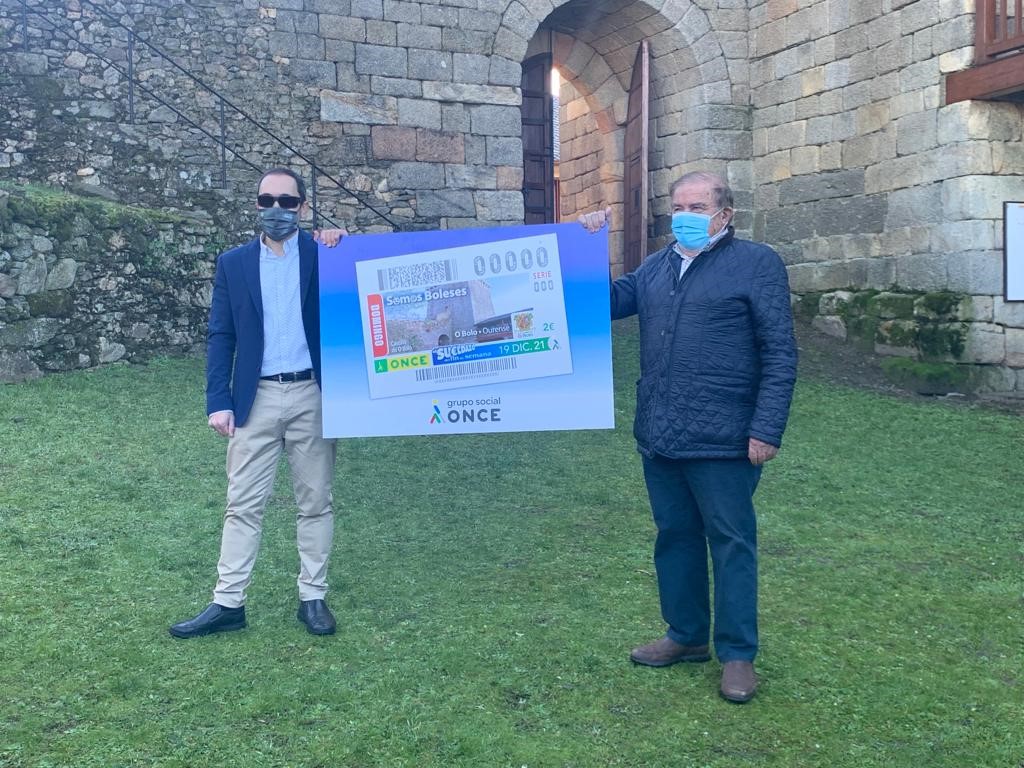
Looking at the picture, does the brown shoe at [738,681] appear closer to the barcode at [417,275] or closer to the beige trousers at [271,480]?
the beige trousers at [271,480]

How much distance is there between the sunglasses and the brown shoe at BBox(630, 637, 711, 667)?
195 centimetres

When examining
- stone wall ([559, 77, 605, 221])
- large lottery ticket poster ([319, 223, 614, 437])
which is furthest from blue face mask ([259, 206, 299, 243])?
stone wall ([559, 77, 605, 221])

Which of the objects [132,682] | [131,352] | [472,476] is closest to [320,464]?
[132,682]

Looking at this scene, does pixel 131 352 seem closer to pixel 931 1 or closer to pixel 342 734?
pixel 342 734

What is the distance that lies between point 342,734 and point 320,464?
1101mm

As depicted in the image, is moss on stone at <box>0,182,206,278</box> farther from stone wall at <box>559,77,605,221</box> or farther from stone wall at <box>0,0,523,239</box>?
stone wall at <box>559,77,605,221</box>

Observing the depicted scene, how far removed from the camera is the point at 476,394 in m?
3.65

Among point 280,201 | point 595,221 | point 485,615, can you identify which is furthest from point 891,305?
point 280,201

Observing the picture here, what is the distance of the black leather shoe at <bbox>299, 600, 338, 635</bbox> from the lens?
3445mm

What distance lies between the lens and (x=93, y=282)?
7.86 meters

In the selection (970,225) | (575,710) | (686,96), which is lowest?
(575,710)

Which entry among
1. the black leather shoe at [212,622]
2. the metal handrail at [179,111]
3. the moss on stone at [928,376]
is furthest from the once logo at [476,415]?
the metal handrail at [179,111]

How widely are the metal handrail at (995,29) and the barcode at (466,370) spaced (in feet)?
21.3

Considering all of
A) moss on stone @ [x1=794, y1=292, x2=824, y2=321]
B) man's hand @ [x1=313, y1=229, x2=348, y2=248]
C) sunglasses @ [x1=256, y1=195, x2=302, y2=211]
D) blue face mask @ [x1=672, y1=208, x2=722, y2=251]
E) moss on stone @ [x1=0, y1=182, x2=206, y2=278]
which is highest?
moss on stone @ [x1=0, y1=182, x2=206, y2=278]
